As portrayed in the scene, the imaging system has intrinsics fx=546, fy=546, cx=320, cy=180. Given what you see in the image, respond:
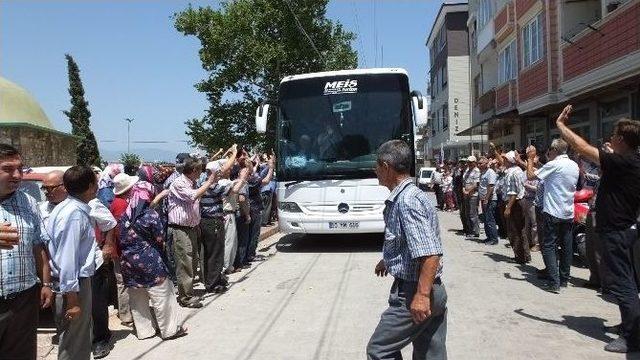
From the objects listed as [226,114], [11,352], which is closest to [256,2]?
[226,114]

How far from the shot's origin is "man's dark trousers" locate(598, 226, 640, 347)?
15.7ft

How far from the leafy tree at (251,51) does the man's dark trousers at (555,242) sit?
77.5 ft

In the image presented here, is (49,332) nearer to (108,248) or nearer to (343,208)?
(108,248)

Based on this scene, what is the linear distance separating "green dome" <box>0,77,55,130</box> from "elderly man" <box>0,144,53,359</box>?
842 inches

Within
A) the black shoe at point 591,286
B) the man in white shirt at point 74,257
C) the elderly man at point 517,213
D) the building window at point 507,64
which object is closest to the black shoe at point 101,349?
the man in white shirt at point 74,257

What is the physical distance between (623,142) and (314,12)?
29273 mm

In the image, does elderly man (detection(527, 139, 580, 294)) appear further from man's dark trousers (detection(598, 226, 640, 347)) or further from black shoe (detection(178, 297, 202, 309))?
black shoe (detection(178, 297, 202, 309))

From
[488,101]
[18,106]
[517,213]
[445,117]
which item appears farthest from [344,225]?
[445,117]

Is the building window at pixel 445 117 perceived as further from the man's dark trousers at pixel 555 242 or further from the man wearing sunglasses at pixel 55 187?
the man wearing sunglasses at pixel 55 187

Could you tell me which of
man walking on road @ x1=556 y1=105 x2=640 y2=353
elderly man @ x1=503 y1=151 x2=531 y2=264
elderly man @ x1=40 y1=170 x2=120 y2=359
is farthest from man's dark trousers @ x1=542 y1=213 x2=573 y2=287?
elderly man @ x1=40 y1=170 x2=120 y2=359

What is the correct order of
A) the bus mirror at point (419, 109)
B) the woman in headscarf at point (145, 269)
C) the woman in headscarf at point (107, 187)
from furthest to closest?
the bus mirror at point (419, 109)
the woman in headscarf at point (107, 187)
the woman in headscarf at point (145, 269)

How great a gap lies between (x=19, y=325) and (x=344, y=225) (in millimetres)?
7362

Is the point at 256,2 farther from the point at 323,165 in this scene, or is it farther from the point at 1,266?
the point at 1,266

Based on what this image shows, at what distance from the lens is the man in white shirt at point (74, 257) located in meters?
3.96
